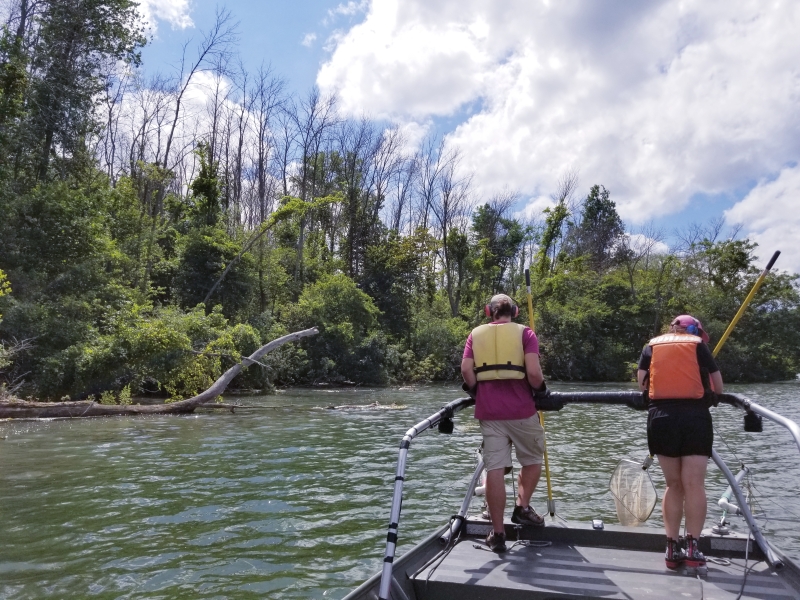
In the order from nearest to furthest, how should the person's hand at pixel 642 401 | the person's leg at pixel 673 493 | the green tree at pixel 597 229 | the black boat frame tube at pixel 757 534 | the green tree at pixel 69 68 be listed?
the black boat frame tube at pixel 757 534, the person's leg at pixel 673 493, the person's hand at pixel 642 401, the green tree at pixel 69 68, the green tree at pixel 597 229

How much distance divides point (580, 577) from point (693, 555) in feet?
2.57

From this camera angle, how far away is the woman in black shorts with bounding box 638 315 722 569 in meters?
4.40

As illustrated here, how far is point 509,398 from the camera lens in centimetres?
484

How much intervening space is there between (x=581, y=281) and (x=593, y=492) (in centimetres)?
4013

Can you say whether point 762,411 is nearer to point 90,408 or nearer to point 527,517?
point 527,517

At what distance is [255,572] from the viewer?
5773 millimetres

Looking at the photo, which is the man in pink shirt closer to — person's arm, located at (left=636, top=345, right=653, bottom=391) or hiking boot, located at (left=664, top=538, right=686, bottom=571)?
person's arm, located at (left=636, top=345, right=653, bottom=391)

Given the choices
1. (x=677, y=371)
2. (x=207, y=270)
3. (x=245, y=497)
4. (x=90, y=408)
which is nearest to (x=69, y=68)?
(x=207, y=270)

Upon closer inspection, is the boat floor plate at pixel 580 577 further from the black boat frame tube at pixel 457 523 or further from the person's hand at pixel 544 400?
the person's hand at pixel 544 400

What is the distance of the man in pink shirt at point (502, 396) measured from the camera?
189 inches

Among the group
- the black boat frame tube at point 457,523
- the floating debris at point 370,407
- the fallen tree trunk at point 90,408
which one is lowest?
the floating debris at point 370,407

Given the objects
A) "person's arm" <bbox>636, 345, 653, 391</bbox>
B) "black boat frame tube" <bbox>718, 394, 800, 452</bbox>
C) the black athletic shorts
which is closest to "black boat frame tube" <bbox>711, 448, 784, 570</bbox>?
the black athletic shorts

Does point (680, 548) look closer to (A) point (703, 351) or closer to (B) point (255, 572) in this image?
(A) point (703, 351)

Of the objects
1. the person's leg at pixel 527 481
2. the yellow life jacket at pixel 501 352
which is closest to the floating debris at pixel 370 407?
the person's leg at pixel 527 481
